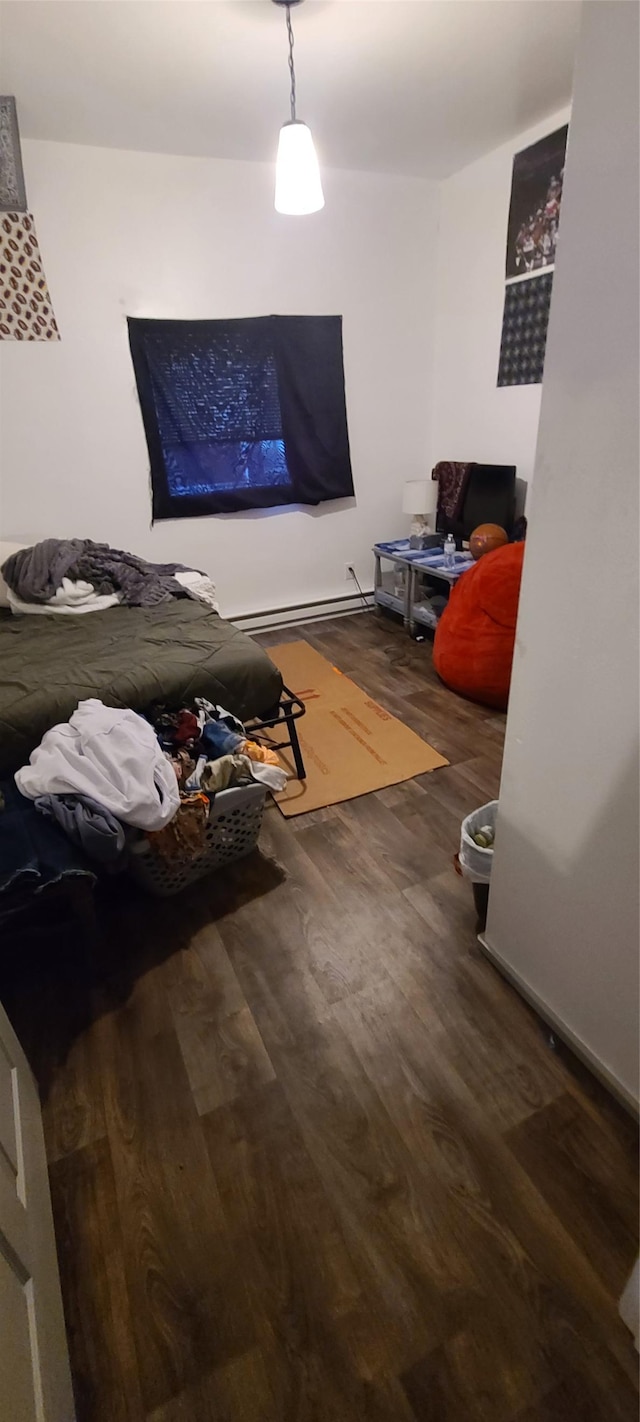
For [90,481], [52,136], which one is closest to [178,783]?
[90,481]

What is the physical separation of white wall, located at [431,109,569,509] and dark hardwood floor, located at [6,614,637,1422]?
268 cm

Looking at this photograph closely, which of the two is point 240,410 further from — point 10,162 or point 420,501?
point 10,162

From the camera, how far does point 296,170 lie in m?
2.12

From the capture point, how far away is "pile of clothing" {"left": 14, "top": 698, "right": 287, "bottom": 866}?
5.06ft

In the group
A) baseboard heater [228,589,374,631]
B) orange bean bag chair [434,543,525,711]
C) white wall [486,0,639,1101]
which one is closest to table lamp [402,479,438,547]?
baseboard heater [228,589,374,631]

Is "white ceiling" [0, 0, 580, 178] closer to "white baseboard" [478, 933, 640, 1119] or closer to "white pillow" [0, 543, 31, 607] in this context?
"white pillow" [0, 543, 31, 607]

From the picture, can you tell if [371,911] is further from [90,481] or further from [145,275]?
[145,275]

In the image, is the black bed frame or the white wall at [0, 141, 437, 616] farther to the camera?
the white wall at [0, 141, 437, 616]

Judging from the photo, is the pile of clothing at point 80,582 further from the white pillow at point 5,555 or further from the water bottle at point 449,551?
the water bottle at point 449,551

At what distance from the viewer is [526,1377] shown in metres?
0.96

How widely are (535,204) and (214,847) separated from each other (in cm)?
329

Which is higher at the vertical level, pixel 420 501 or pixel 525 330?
pixel 525 330

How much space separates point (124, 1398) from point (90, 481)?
342 cm

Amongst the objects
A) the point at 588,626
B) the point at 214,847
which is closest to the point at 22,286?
the point at 214,847
